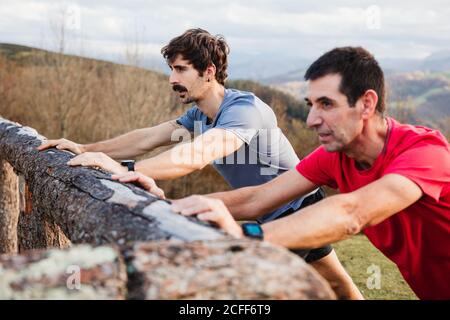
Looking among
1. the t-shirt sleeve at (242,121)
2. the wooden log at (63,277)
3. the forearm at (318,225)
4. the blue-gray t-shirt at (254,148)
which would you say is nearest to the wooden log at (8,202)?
the blue-gray t-shirt at (254,148)

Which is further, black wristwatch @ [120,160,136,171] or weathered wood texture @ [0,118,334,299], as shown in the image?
black wristwatch @ [120,160,136,171]

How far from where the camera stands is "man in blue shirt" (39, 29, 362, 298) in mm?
3961

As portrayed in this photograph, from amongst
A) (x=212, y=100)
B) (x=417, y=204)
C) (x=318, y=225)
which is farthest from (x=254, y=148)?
(x=318, y=225)

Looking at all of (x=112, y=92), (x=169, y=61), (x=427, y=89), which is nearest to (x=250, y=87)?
(x=112, y=92)

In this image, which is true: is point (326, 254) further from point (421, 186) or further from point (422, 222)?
point (421, 186)

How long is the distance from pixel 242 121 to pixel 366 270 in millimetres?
5688

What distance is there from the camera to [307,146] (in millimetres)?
34625

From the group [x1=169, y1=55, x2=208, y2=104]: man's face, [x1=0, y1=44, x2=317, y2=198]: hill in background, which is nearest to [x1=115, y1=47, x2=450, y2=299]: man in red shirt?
[x1=169, y1=55, x2=208, y2=104]: man's face

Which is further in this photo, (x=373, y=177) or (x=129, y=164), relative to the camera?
(x=129, y=164)

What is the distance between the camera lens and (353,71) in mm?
2904

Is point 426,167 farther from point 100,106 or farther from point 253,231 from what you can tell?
point 100,106

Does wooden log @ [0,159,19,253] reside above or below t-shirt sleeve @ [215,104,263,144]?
below

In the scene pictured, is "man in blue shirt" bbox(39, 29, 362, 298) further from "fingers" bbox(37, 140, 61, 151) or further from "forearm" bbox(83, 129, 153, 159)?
"forearm" bbox(83, 129, 153, 159)

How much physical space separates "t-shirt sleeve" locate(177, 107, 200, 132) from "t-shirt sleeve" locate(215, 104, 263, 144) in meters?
0.61
